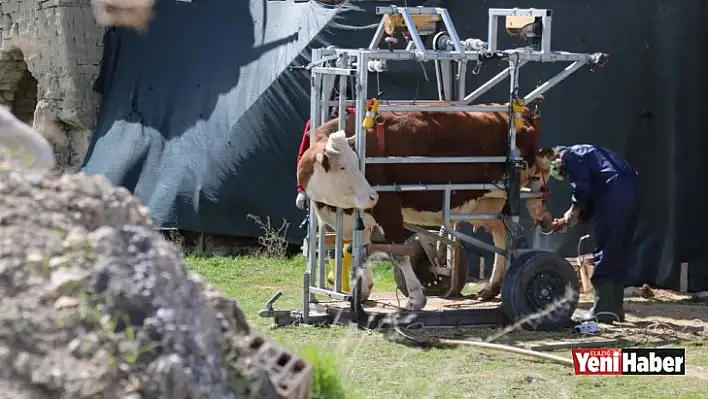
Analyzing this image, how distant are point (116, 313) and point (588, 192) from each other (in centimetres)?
710

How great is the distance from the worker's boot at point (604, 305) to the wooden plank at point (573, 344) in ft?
2.46

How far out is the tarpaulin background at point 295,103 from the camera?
1240 cm

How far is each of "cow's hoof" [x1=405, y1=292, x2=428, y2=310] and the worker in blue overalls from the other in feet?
3.98

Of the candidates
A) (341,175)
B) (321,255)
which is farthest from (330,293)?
(341,175)

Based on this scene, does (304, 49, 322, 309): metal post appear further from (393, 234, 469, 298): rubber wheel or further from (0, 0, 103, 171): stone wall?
(0, 0, 103, 171): stone wall

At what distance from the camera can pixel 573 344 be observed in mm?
8984

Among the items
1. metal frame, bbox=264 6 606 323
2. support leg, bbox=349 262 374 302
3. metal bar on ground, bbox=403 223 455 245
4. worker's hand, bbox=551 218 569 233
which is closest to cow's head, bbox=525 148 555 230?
metal frame, bbox=264 6 606 323

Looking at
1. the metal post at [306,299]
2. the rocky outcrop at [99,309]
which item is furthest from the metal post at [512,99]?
the rocky outcrop at [99,309]

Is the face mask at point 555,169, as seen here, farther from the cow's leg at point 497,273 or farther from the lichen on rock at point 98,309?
the lichen on rock at point 98,309

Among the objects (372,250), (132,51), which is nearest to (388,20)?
(372,250)

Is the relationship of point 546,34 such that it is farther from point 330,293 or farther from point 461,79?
point 330,293

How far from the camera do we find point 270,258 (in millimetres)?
13805

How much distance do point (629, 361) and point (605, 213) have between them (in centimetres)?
211

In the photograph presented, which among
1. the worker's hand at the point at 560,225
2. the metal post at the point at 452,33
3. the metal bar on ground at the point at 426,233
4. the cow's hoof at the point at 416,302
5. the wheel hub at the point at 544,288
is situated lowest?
the cow's hoof at the point at 416,302
